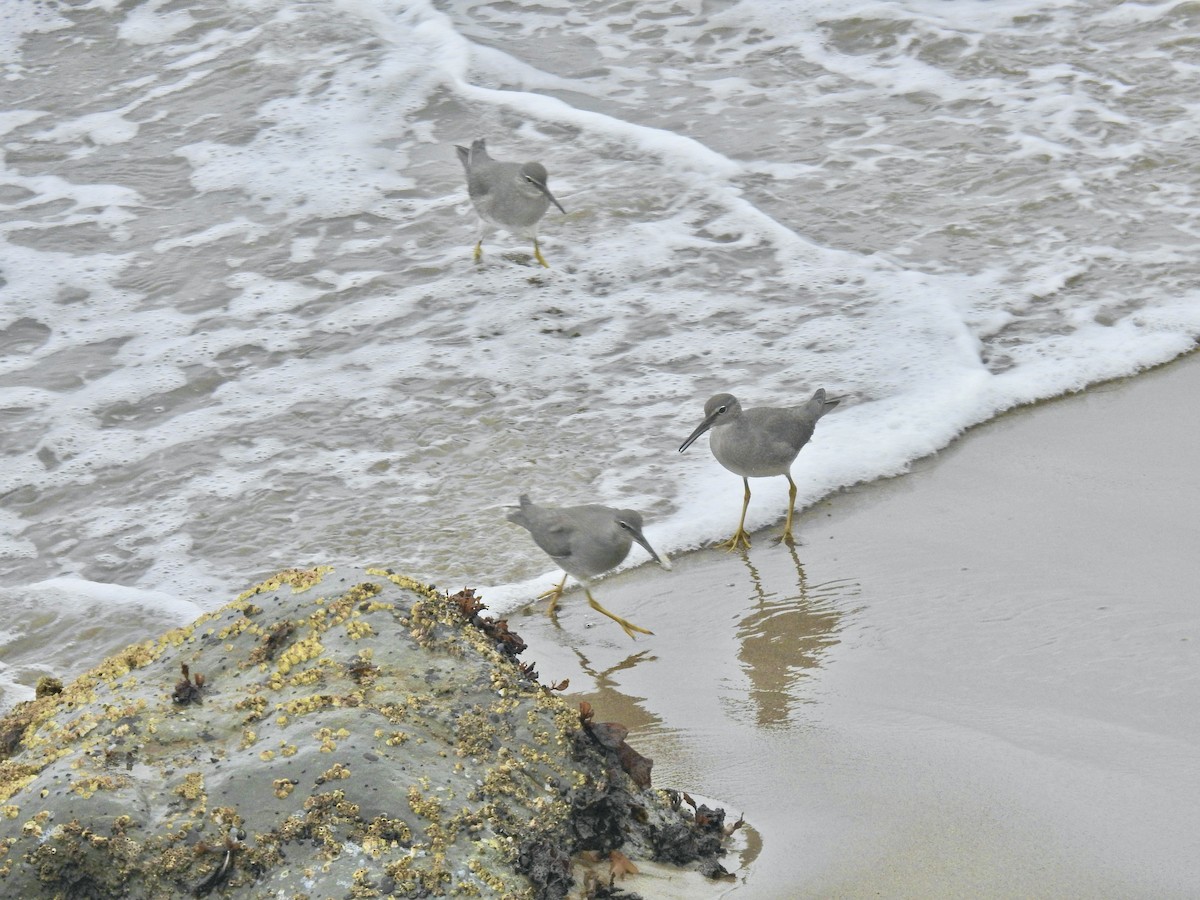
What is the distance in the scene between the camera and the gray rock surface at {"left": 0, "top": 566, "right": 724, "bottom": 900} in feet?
7.95

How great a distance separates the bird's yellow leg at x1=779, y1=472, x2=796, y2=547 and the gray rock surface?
95.7 inches

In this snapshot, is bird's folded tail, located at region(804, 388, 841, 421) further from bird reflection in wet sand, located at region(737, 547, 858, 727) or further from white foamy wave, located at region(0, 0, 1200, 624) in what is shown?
bird reflection in wet sand, located at region(737, 547, 858, 727)

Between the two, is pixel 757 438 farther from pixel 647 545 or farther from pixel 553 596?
pixel 553 596

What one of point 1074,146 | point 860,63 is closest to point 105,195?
point 860,63

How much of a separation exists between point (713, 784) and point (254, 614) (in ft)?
4.45

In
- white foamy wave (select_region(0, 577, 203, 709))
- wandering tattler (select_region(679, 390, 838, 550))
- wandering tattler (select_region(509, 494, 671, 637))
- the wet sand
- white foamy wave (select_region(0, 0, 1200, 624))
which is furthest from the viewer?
white foamy wave (select_region(0, 0, 1200, 624))

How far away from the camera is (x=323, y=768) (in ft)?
8.37

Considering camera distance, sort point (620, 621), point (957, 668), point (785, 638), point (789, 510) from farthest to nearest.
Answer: point (789, 510) < point (620, 621) < point (785, 638) < point (957, 668)

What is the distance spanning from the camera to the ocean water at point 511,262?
229 inches

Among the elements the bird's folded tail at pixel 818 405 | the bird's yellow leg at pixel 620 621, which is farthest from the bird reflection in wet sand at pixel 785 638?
the bird's folded tail at pixel 818 405

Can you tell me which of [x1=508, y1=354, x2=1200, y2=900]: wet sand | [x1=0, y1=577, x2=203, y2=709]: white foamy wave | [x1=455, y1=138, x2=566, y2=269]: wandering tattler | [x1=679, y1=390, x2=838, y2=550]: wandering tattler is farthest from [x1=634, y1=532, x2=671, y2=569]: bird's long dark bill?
[x1=455, y1=138, x2=566, y2=269]: wandering tattler

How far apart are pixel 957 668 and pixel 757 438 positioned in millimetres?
1546

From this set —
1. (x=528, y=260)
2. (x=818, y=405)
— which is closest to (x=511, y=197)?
(x=528, y=260)

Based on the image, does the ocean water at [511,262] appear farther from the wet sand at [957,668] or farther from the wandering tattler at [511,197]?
the wet sand at [957,668]
